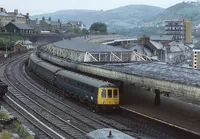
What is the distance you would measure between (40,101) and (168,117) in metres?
15.2

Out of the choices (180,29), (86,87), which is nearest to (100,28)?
(180,29)

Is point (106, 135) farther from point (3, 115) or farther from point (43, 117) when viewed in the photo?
point (43, 117)

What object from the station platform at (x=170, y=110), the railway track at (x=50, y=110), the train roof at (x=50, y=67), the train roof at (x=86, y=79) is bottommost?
the railway track at (x=50, y=110)

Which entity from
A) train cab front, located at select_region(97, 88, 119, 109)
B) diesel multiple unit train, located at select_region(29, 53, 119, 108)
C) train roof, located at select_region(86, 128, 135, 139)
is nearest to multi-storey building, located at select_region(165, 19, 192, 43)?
diesel multiple unit train, located at select_region(29, 53, 119, 108)

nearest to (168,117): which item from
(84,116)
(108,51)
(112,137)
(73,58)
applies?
(84,116)

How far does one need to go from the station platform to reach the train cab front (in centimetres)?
187

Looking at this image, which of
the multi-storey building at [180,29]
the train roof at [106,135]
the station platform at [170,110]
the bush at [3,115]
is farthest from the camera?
the multi-storey building at [180,29]

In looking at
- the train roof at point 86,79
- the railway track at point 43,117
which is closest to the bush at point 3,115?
the railway track at point 43,117

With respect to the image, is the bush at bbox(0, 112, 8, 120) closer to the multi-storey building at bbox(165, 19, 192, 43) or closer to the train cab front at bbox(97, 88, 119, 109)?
the train cab front at bbox(97, 88, 119, 109)

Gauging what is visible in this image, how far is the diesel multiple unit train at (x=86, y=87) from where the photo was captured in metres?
34.2

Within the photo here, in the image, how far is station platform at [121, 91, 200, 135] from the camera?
1191 inches

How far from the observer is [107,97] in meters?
34.2

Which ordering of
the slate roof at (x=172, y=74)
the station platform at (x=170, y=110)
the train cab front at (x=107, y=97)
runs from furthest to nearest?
the train cab front at (x=107, y=97), the station platform at (x=170, y=110), the slate roof at (x=172, y=74)

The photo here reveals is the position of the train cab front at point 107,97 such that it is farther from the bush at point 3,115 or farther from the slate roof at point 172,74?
the bush at point 3,115
